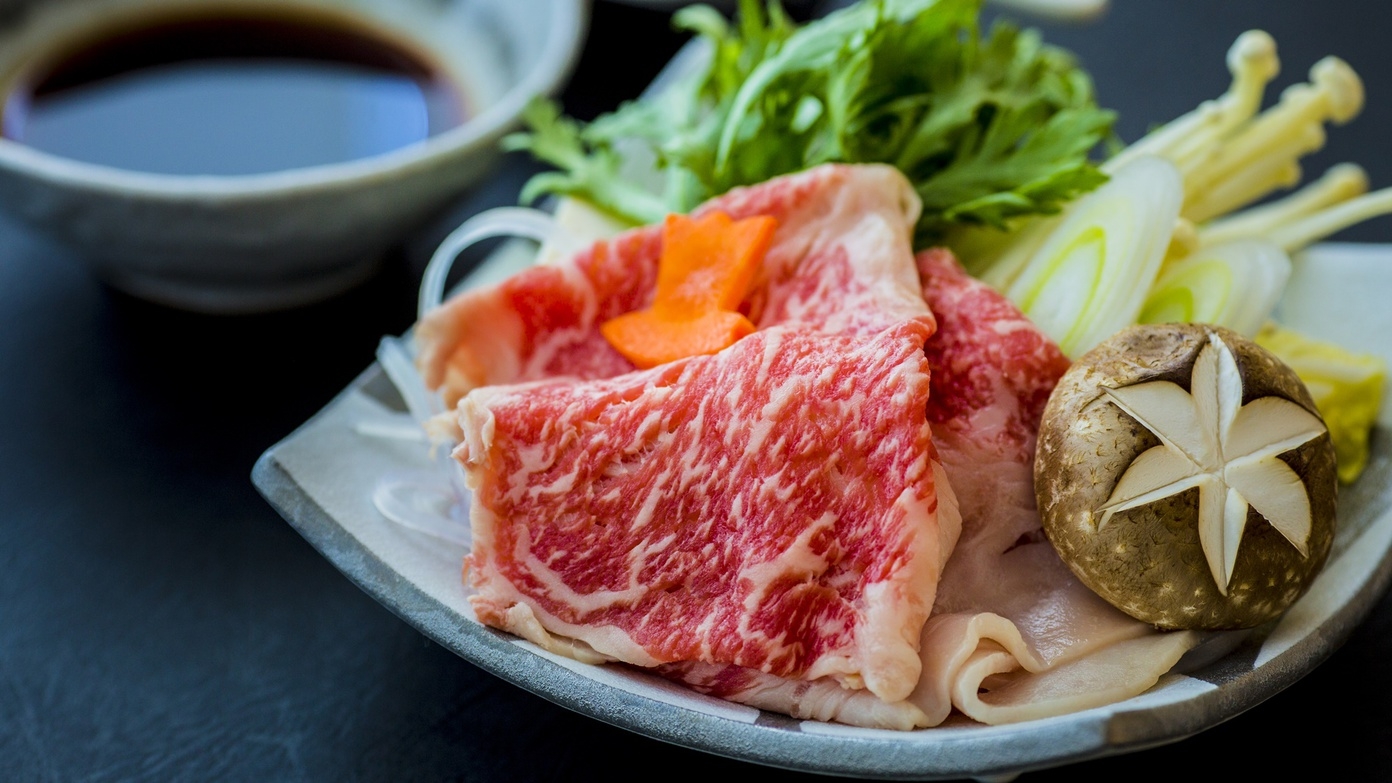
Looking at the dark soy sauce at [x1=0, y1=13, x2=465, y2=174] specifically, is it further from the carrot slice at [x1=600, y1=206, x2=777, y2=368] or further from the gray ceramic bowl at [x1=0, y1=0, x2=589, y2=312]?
the carrot slice at [x1=600, y1=206, x2=777, y2=368]

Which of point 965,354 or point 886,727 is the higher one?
point 965,354

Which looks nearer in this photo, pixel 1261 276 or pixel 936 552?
pixel 936 552

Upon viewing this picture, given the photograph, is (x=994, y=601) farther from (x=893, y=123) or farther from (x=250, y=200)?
(x=250, y=200)

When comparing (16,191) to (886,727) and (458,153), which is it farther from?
(886,727)

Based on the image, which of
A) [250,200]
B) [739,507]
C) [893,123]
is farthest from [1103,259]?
[250,200]

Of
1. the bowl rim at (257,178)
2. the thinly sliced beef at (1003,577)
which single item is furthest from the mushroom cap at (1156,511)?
the bowl rim at (257,178)

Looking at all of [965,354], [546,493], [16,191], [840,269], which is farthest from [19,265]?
[965,354]

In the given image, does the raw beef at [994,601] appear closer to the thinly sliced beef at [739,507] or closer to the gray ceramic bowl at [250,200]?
the thinly sliced beef at [739,507]
